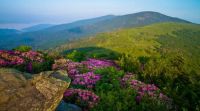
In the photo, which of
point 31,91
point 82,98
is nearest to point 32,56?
point 82,98

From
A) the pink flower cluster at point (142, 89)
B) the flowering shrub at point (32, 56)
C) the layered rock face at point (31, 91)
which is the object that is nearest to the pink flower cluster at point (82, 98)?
the pink flower cluster at point (142, 89)

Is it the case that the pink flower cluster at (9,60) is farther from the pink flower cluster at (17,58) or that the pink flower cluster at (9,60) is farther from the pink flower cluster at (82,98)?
the pink flower cluster at (82,98)

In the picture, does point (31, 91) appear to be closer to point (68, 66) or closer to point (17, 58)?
point (17, 58)

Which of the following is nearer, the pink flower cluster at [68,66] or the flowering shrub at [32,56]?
the pink flower cluster at [68,66]

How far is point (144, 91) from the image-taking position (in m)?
12.5

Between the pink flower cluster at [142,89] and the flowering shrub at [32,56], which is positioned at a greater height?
the flowering shrub at [32,56]

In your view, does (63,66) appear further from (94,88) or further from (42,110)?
(42,110)

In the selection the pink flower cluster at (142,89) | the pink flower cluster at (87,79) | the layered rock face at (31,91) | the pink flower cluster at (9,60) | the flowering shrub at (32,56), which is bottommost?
the pink flower cluster at (142,89)

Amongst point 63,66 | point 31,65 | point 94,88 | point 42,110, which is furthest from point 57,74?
point 63,66

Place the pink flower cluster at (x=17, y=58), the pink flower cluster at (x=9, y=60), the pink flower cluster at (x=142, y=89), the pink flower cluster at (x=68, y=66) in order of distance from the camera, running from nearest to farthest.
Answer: the pink flower cluster at (x=142, y=89) < the pink flower cluster at (x=9, y=60) < the pink flower cluster at (x=17, y=58) < the pink flower cluster at (x=68, y=66)

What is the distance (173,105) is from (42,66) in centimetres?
755

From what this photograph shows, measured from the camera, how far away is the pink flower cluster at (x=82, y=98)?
9.98 metres

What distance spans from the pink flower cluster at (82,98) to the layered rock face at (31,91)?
253 cm

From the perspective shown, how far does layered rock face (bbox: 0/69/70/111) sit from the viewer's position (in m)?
→ 6.61
